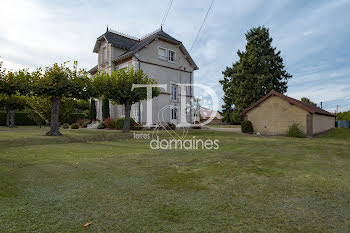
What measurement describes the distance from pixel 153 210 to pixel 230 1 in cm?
1112

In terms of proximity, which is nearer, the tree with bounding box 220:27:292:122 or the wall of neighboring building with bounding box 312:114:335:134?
the wall of neighboring building with bounding box 312:114:335:134

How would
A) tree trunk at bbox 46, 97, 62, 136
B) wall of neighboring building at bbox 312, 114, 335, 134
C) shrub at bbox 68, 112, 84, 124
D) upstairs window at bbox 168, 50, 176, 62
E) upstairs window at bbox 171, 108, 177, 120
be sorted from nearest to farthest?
tree trunk at bbox 46, 97, 62, 136 < wall of neighboring building at bbox 312, 114, 335, 134 < upstairs window at bbox 168, 50, 176, 62 < upstairs window at bbox 171, 108, 177, 120 < shrub at bbox 68, 112, 84, 124

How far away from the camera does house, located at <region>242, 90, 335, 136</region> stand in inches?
701

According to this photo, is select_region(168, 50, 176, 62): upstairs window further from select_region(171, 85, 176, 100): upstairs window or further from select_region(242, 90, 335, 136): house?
select_region(242, 90, 335, 136): house

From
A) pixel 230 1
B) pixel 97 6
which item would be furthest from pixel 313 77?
pixel 97 6

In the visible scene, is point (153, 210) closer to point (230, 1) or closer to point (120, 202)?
point (120, 202)

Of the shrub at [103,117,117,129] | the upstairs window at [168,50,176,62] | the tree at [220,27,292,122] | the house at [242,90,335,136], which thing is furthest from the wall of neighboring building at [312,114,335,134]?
the shrub at [103,117,117,129]

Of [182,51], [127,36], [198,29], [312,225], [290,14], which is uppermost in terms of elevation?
[127,36]

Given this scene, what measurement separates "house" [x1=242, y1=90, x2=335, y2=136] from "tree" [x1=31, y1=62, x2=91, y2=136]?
608 inches

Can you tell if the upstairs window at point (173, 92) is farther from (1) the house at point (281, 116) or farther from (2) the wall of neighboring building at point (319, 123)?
(2) the wall of neighboring building at point (319, 123)

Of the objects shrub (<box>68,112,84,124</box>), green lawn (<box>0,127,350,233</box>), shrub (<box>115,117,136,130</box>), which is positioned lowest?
green lawn (<box>0,127,350,233</box>)

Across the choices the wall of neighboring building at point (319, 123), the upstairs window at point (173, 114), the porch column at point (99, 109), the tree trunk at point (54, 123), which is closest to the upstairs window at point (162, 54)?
the upstairs window at point (173, 114)

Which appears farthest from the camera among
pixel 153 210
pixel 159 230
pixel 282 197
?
pixel 282 197

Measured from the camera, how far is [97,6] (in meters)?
11.4
